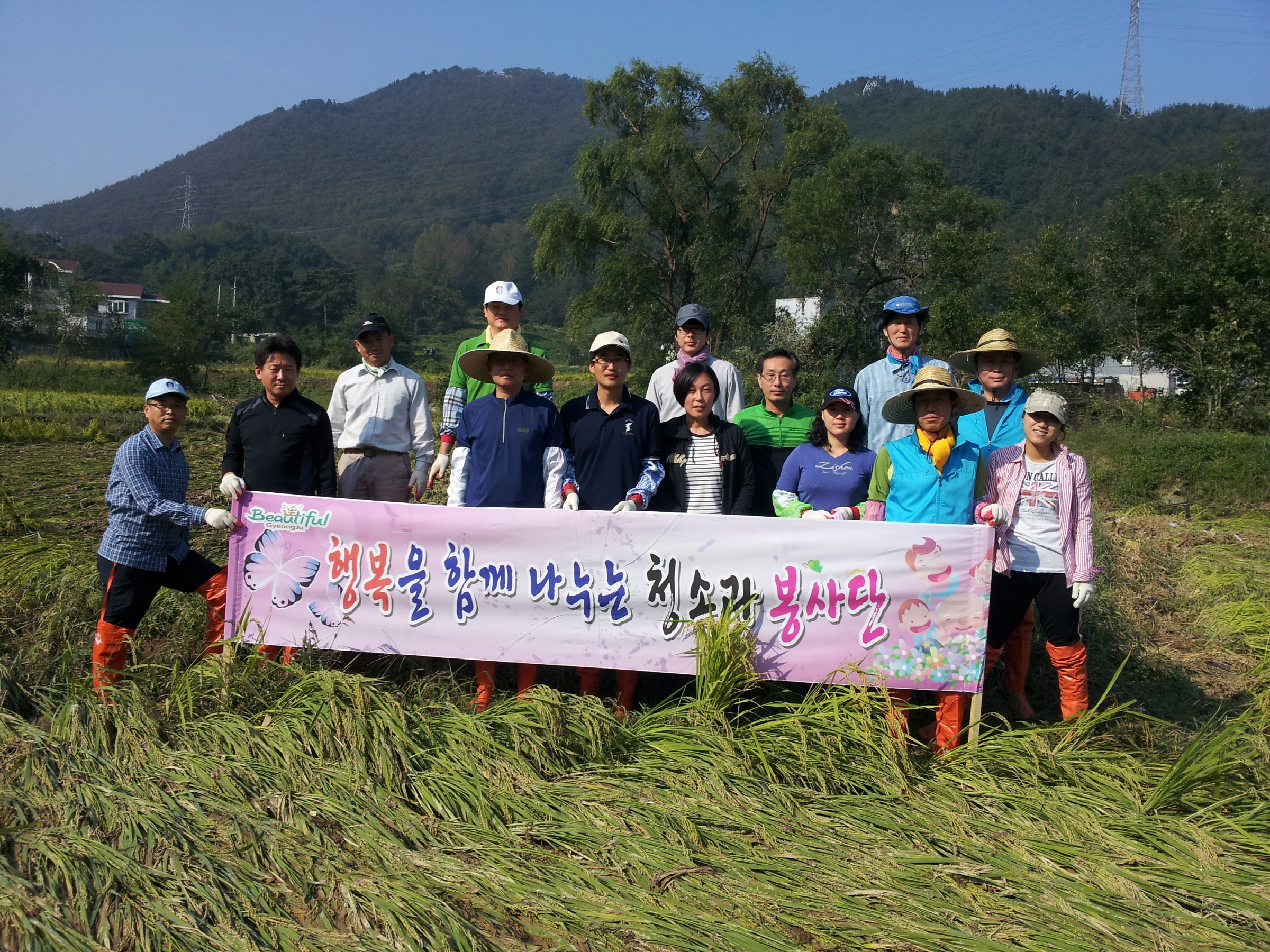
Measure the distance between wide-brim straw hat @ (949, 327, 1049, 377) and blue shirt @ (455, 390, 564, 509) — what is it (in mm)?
2237

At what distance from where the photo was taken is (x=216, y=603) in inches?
165

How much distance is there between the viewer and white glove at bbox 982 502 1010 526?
3697 millimetres

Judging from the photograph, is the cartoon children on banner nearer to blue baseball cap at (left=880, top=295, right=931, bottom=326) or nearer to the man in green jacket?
the man in green jacket

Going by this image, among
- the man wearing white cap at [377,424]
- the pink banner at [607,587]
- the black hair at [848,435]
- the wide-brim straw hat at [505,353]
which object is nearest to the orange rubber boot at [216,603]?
the pink banner at [607,587]

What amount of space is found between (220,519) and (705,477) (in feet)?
7.48

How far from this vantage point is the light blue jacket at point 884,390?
4.48 metres

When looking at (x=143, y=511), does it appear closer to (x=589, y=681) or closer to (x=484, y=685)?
(x=484, y=685)

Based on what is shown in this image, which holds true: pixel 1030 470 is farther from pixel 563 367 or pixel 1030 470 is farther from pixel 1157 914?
pixel 563 367

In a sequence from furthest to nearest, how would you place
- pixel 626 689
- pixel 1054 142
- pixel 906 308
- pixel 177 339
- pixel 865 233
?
pixel 1054 142, pixel 177 339, pixel 865 233, pixel 906 308, pixel 626 689

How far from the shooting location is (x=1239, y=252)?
59.0ft

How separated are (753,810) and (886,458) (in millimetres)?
1679

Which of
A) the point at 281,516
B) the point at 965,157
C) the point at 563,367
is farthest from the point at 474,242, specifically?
the point at 281,516

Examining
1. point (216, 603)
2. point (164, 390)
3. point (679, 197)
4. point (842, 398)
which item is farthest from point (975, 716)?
point (679, 197)

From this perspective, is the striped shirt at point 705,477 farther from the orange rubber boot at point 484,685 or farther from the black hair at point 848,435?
the orange rubber boot at point 484,685
